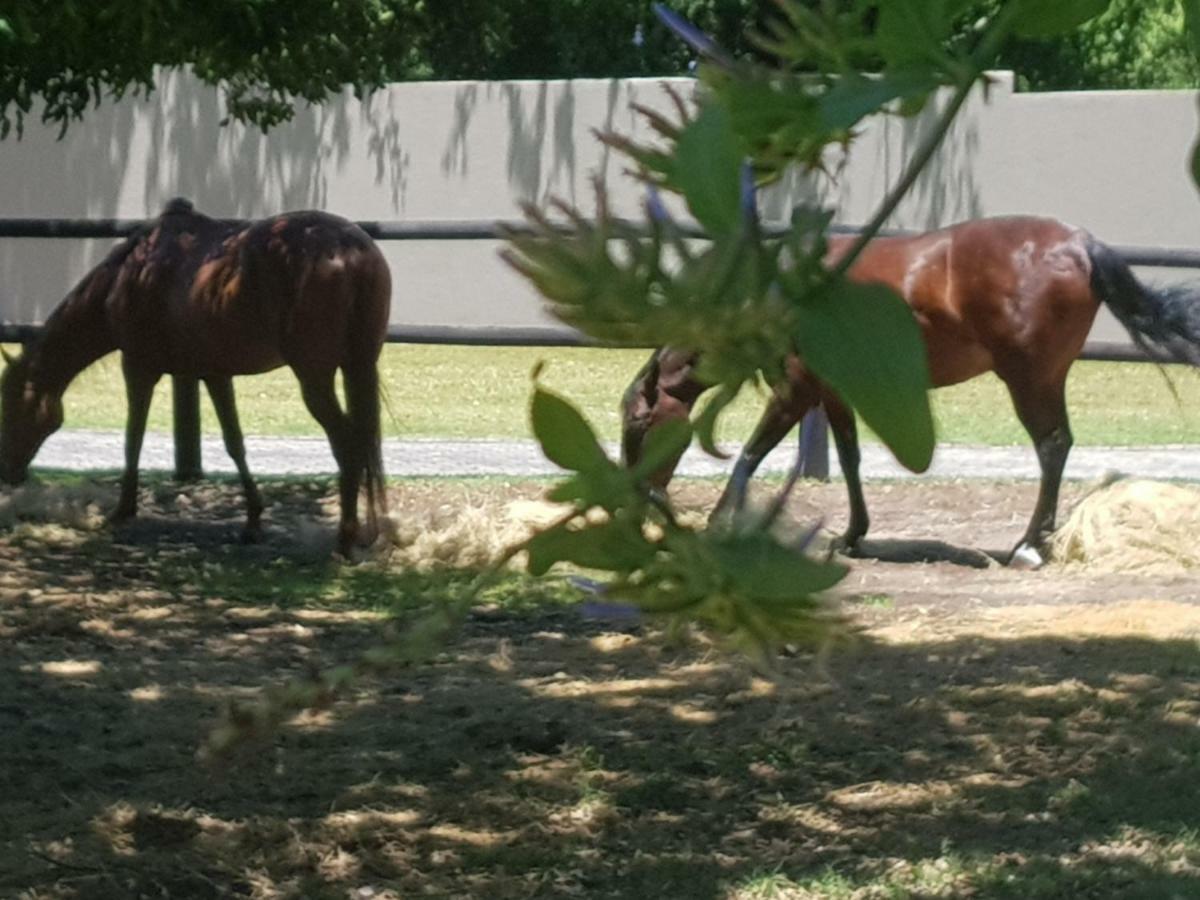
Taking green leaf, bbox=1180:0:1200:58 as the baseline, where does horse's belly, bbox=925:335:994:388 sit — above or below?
below

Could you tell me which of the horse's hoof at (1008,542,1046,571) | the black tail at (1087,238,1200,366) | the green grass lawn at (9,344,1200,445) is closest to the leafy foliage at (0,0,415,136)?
the black tail at (1087,238,1200,366)

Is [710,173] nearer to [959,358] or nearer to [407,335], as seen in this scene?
[959,358]

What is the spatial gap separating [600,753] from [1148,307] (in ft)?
10.9

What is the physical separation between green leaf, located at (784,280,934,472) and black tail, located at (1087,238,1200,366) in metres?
6.39

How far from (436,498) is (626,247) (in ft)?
25.0

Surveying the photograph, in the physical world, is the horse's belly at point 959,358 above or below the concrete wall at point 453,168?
below

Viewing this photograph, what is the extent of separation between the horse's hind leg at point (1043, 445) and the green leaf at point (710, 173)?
651 centimetres

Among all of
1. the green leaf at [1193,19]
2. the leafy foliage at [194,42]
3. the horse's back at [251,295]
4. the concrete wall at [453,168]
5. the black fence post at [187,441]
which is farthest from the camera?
the concrete wall at [453,168]

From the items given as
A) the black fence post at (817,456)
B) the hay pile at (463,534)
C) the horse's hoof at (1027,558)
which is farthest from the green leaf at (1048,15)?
the black fence post at (817,456)

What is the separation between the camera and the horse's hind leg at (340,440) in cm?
714

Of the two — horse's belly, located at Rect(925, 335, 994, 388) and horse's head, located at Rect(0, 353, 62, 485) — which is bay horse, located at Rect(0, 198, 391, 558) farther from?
horse's belly, located at Rect(925, 335, 994, 388)

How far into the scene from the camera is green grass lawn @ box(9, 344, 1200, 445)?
1117 cm

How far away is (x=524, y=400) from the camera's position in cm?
1220

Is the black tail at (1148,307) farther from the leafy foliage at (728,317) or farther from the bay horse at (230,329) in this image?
the leafy foliage at (728,317)
